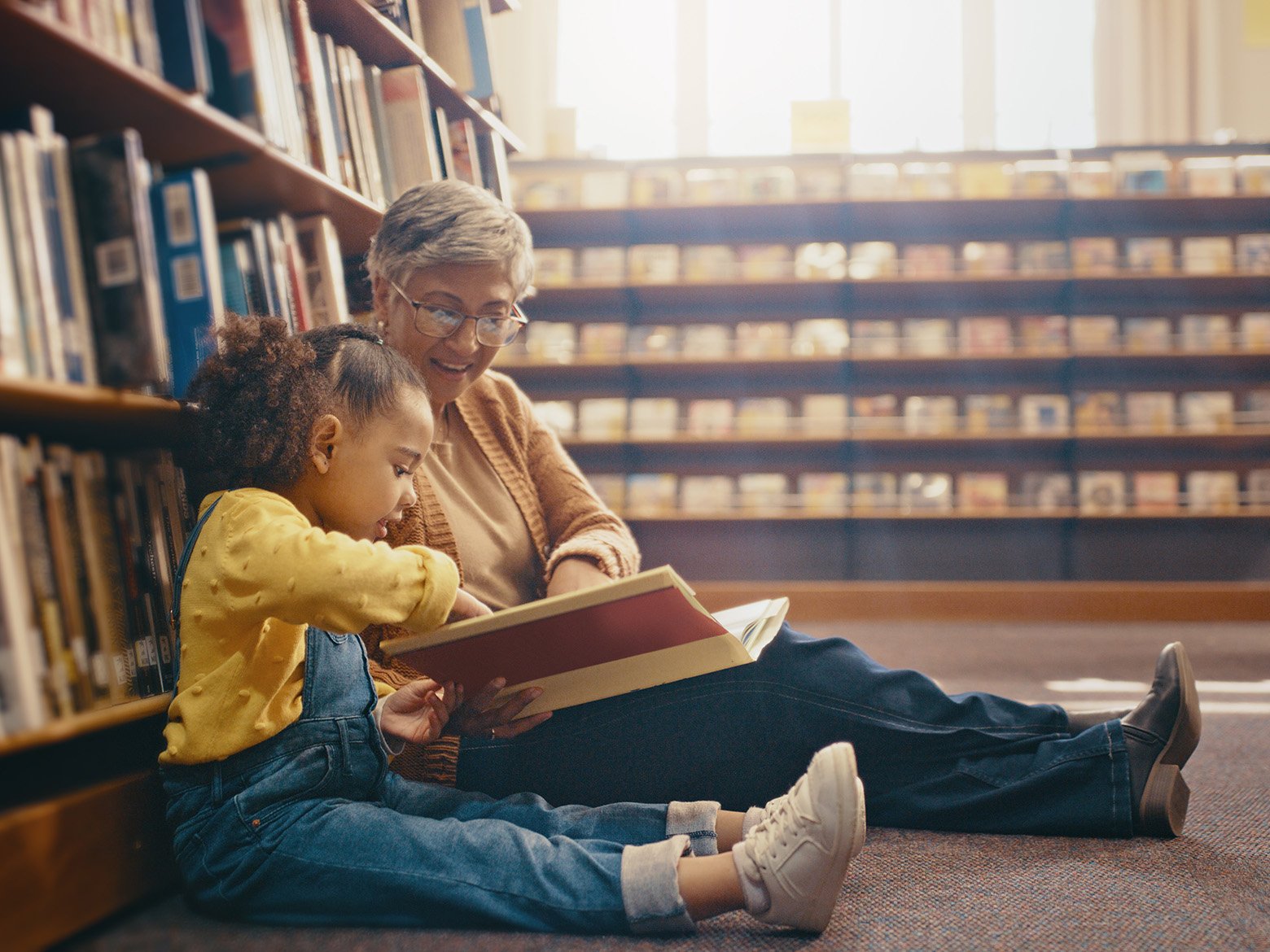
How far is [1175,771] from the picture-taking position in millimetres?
1182

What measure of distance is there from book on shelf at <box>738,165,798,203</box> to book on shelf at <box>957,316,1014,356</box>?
3.20ft

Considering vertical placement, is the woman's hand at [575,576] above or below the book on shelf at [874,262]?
below

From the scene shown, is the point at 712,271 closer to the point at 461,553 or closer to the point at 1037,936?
the point at 461,553

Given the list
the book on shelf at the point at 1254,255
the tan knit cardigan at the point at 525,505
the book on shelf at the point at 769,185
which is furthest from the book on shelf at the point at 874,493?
the tan knit cardigan at the point at 525,505

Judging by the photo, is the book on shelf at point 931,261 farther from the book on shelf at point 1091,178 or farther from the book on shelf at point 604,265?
the book on shelf at point 604,265

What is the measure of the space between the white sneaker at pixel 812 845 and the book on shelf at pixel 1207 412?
390cm

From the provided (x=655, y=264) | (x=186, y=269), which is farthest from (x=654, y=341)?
(x=186, y=269)

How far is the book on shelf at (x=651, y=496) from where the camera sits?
4.28 m

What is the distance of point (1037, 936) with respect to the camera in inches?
37.0

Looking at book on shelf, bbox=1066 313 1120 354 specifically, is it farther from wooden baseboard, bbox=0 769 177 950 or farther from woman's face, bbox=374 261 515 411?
wooden baseboard, bbox=0 769 177 950

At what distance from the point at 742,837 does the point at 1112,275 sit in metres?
3.83

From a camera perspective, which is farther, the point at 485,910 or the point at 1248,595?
the point at 1248,595

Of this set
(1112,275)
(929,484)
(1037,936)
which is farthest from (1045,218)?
(1037,936)

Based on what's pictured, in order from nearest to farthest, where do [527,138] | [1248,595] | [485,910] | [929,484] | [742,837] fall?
[485,910], [742,837], [1248,595], [929,484], [527,138]
